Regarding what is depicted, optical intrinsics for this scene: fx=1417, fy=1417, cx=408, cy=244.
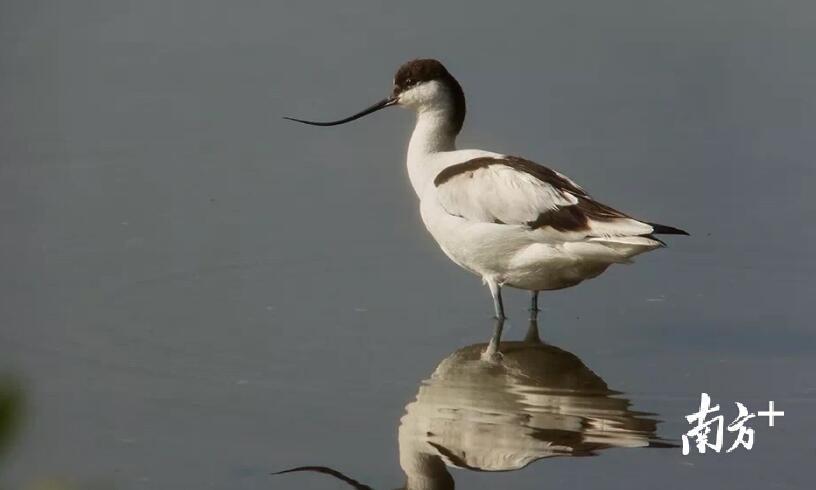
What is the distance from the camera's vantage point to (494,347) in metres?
6.20

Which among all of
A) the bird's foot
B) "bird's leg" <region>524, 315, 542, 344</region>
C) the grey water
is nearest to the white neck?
the grey water

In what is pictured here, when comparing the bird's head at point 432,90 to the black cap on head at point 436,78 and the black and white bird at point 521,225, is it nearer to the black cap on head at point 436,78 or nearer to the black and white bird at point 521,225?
the black cap on head at point 436,78

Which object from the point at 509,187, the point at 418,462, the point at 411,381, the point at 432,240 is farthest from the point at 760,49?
the point at 418,462

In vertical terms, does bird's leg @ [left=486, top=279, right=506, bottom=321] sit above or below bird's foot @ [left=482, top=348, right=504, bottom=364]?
above

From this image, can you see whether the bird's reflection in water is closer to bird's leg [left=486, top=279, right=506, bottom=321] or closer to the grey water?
the grey water

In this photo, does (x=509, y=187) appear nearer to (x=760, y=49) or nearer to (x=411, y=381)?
(x=411, y=381)

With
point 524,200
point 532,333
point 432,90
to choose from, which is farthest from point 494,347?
point 432,90

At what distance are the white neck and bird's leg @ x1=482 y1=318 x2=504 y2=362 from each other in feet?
3.07

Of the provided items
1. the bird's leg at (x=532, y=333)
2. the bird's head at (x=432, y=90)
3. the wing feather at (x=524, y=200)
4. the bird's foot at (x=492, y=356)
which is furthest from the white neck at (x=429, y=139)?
the bird's foot at (x=492, y=356)

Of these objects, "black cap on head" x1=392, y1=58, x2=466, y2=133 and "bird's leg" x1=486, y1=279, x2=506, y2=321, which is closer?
"bird's leg" x1=486, y1=279, x2=506, y2=321

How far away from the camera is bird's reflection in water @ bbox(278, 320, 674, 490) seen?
15.5ft

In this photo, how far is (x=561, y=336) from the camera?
6336mm

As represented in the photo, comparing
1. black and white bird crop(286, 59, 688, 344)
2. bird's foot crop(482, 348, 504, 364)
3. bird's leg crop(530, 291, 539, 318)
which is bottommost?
bird's foot crop(482, 348, 504, 364)

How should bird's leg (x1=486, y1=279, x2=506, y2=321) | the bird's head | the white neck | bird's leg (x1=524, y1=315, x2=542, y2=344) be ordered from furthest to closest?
1. the bird's head
2. the white neck
3. bird's leg (x1=486, y1=279, x2=506, y2=321)
4. bird's leg (x1=524, y1=315, x2=542, y2=344)
